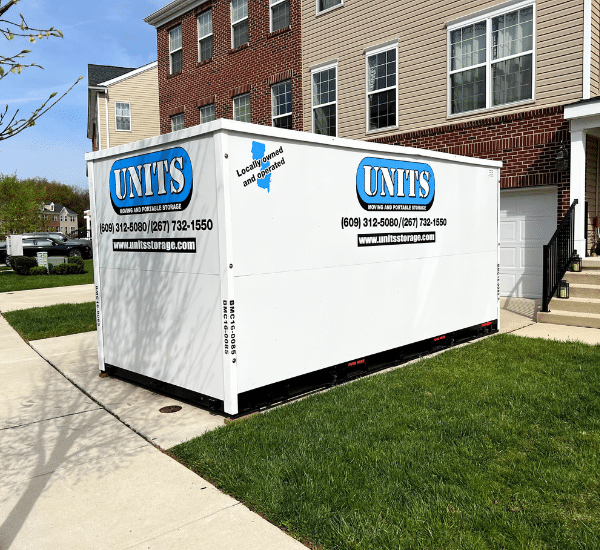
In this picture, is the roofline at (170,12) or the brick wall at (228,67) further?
the roofline at (170,12)

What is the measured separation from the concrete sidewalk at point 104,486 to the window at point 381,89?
10.00 m

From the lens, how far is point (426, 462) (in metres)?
4.01

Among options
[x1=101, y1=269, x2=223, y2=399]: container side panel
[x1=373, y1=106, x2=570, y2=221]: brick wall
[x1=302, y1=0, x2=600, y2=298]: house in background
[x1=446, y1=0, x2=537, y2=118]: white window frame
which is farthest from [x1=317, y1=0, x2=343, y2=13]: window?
[x1=101, y1=269, x2=223, y2=399]: container side panel

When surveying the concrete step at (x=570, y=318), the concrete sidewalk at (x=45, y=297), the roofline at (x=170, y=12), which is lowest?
the concrete sidewalk at (x=45, y=297)

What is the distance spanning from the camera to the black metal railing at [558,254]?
31.6ft

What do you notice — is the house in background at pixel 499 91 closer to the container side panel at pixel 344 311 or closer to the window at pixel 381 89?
the window at pixel 381 89

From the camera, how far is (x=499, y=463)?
4004 mm

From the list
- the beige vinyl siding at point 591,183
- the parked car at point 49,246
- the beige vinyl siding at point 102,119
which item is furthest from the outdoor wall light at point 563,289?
the beige vinyl siding at point 102,119

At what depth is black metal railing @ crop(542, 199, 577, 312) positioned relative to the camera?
963 cm

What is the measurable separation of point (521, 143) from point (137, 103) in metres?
24.6

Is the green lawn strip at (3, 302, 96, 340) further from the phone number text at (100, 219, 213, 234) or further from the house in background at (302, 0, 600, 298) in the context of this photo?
the house in background at (302, 0, 600, 298)

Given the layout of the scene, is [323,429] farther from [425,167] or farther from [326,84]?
[326,84]

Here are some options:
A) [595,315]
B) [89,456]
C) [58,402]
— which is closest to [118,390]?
[58,402]

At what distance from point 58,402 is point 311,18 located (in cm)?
1280
